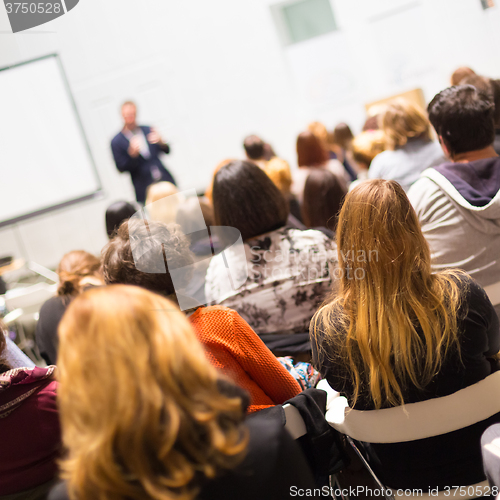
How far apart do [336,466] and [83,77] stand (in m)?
5.34

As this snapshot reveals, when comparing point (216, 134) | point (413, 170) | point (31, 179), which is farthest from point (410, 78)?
point (31, 179)

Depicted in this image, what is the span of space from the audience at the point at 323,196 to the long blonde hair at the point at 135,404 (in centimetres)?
164

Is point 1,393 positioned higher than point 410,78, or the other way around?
point 410,78

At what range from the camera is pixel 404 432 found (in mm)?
1164

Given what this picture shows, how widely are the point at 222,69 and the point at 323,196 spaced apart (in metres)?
3.91

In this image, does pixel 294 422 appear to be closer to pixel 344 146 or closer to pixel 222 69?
pixel 344 146

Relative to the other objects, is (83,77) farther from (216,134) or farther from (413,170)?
(413,170)

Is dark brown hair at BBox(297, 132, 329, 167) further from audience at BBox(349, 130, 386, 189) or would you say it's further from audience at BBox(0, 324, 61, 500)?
audience at BBox(0, 324, 61, 500)

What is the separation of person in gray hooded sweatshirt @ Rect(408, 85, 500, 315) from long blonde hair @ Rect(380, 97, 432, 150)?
0.55m

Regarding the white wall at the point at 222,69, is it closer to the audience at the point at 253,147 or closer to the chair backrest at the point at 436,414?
the audience at the point at 253,147

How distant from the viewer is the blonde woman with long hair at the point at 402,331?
1131mm

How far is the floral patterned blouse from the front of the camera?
67.2 inches

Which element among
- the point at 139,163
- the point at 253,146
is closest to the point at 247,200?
the point at 253,146

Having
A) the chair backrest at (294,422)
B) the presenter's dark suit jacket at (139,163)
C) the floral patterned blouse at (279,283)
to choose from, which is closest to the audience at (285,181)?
the floral patterned blouse at (279,283)
